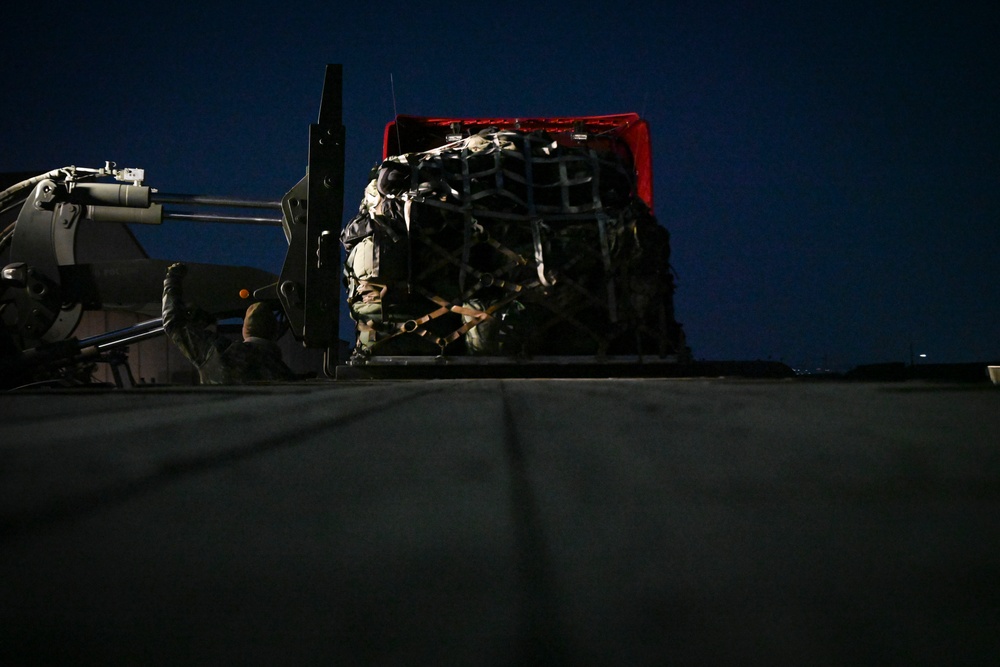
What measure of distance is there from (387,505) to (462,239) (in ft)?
12.4

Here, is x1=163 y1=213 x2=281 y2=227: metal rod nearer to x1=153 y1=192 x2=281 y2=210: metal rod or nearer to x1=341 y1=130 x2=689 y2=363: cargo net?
x1=153 y1=192 x2=281 y2=210: metal rod

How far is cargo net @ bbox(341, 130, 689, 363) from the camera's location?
392 centimetres

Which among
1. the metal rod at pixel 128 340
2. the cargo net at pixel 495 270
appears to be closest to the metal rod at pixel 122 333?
the metal rod at pixel 128 340

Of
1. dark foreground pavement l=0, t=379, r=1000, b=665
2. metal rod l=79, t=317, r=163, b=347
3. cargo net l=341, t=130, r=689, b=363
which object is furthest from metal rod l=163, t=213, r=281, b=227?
dark foreground pavement l=0, t=379, r=1000, b=665

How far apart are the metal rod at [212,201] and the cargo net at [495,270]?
175 centimetres

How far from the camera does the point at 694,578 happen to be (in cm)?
36

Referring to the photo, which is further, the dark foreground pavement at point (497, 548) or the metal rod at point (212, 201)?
the metal rod at point (212, 201)

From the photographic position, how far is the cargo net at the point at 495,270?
392 centimetres

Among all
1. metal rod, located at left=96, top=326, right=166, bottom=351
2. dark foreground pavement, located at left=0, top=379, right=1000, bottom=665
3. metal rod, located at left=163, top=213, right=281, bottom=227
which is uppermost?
metal rod, located at left=163, top=213, right=281, bottom=227

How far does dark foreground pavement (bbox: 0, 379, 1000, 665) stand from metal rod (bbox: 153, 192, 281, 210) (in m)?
5.28

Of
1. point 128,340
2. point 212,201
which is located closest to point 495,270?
point 212,201

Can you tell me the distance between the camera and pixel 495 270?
4.11m

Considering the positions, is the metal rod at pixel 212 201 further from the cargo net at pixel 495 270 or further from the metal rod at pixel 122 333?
the cargo net at pixel 495 270

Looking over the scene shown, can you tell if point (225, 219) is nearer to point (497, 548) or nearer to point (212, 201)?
point (212, 201)
